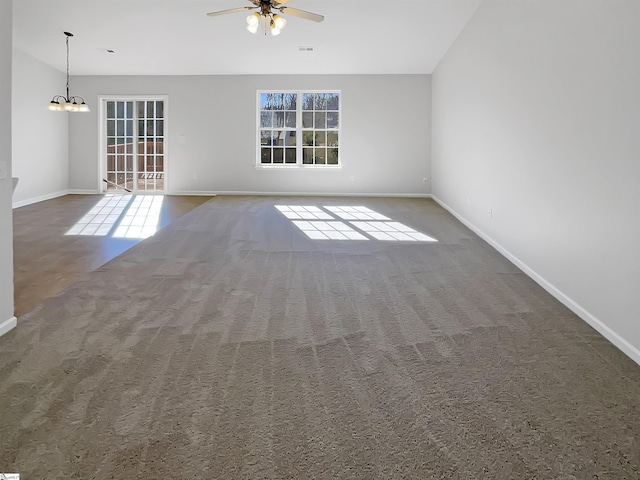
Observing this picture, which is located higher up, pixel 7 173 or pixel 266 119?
pixel 266 119

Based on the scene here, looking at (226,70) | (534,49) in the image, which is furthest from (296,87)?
(534,49)

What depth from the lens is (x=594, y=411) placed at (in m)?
2.07

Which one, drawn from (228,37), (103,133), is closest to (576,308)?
(228,37)

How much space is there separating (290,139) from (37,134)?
489 cm

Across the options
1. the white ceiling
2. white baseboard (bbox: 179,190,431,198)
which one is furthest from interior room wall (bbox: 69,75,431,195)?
the white ceiling

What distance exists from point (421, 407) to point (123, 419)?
1.17 meters

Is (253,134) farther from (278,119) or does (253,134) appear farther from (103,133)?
(103,133)

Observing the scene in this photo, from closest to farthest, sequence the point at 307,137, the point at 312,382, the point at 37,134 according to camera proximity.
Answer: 1. the point at 312,382
2. the point at 37,134
3. the point at 307,137

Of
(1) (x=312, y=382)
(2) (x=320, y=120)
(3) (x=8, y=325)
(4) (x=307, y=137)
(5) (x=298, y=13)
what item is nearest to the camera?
Result: (1) (x=312, y=382)

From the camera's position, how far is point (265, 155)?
36.7ft

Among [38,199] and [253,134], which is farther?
[253,134]

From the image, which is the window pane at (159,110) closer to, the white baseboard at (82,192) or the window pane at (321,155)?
the white baseboard at (82,192)

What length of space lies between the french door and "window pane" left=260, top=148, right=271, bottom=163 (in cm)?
212

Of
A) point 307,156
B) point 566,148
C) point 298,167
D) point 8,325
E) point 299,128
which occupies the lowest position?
point 8,325
